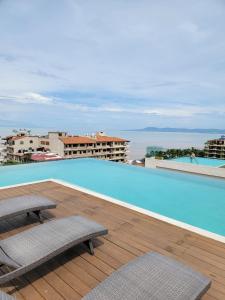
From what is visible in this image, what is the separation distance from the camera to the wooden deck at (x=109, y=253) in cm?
213

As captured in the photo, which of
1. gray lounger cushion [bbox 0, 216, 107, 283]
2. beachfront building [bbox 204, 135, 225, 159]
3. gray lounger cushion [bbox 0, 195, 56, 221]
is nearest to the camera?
gray lounger cushion [bbox 0, 216, 107, 283]

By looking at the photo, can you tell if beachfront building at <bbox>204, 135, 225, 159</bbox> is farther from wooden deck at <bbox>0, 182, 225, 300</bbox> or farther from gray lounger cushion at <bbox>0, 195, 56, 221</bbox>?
gray lounger cushion at <bbox>0, 195, 56, 221</bbox>

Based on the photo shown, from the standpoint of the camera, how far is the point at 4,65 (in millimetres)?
12305

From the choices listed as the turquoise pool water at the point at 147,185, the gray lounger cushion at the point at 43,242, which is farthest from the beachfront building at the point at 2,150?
the gray lounger cushion at the point at 43,242

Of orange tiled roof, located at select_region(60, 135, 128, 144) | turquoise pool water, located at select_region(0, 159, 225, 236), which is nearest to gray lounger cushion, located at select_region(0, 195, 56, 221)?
turquoise pool water, located at select_region(0, 159, 225, 236)

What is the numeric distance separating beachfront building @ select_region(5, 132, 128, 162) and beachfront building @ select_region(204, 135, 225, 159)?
2581 cm

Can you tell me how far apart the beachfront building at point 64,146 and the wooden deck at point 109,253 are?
117ft

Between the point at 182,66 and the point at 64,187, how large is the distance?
1213cm

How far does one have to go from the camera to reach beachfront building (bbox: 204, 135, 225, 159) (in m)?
57.1

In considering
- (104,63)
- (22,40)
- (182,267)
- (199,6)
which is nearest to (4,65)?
(22,40)

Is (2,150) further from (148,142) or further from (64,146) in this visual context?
(148,142)

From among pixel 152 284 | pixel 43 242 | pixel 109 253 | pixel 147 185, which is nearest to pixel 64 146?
pixel 147 185

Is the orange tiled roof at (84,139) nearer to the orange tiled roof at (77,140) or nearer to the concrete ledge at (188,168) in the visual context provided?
the orange tiled roof at (77,140)

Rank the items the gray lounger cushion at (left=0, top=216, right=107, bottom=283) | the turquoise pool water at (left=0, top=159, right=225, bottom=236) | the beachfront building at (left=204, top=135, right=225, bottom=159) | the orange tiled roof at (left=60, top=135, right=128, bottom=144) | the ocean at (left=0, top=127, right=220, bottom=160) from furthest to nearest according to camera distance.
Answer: the beachfront building at (left=204, top=135, right=225, bottom=159), the ocean at (left=0, top=127, right=220, bottom=160), the orange tiled roof at (left=60, top=135, right=128, bottom=144), the turquoise pool water at (left=0, top=159, right=225, bottom=236), the gray lounger cushion at (left=0, top=216, right=107, bottom=283)
